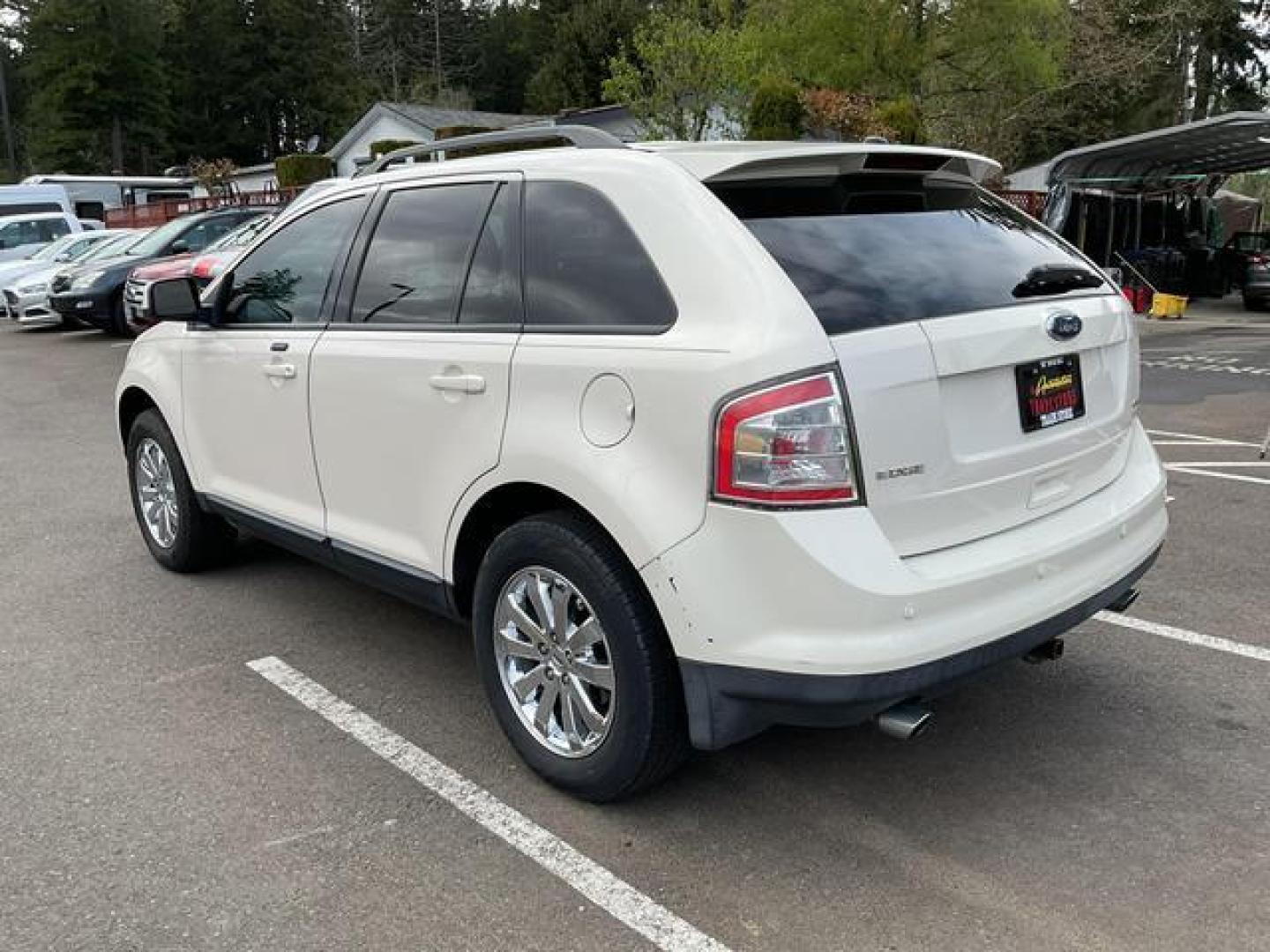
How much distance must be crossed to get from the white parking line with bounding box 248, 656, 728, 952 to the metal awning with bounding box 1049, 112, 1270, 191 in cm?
1708

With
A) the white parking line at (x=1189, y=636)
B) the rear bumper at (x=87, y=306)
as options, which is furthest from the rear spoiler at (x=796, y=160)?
the rear bumper at (x=87, y=306)

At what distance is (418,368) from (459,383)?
232 mm

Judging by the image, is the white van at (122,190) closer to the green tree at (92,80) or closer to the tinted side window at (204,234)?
the green tree at (92,80)

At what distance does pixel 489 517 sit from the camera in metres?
3.33

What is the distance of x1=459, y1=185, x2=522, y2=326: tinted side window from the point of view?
10.7 ft

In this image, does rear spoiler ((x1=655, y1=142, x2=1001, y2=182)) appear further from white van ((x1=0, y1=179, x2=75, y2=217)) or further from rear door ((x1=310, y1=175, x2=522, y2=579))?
white van ((x1=0, y1=179, x2=75, y2=217))

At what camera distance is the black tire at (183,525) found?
16.4 ft

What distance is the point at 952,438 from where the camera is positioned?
9.02 ft

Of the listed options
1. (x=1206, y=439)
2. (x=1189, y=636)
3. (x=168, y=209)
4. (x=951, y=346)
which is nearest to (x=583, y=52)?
(x=168, y=209)

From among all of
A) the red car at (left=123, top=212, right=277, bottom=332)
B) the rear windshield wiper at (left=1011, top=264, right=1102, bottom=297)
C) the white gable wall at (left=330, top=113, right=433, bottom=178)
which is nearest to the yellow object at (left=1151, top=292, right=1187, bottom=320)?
the red car at (left=123, top=212, right=277, bottom=332)

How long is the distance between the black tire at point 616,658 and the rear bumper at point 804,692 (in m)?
0.12

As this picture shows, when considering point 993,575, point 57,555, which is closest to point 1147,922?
point 993,575

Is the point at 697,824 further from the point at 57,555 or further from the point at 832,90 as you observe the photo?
the point at 832,90

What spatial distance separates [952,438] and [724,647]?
79 centimetres
